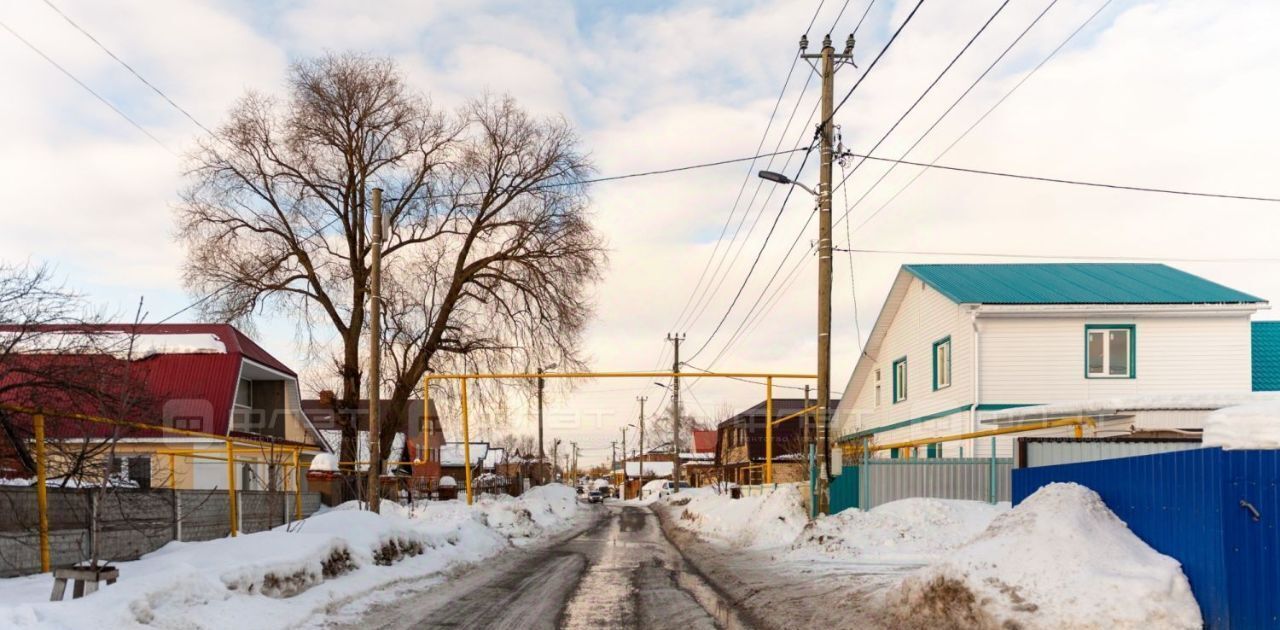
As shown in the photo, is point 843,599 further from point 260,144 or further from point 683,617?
point 260,144

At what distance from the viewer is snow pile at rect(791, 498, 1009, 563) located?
17109 millimetres

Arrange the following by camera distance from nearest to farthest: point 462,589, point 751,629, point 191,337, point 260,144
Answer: point 751,629 < point 462,589 < point 260,144 < point 191,337

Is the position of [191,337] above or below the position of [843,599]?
above

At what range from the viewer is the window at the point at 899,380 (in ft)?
105

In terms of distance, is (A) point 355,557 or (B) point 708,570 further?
(B) point 708,570

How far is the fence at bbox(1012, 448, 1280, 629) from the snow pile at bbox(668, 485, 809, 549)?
13.2 m

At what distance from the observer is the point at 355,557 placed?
14828 mm

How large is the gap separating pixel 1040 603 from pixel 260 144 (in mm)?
28685

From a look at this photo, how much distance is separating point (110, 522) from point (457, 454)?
65.0 metres

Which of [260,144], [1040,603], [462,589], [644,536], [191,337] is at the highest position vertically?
[260,144]

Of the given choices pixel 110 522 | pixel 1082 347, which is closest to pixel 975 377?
pixel 1082 347

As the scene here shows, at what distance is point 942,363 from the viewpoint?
2833 centimetres

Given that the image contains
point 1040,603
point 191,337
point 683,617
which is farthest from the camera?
point 191,337

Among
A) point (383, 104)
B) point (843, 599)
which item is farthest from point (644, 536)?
point (843, 599)
